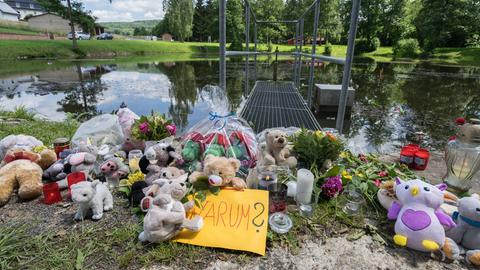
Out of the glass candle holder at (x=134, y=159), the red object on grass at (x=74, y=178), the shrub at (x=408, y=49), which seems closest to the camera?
the red object on grass at (x=74, y=178)

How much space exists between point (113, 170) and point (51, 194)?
0.36m

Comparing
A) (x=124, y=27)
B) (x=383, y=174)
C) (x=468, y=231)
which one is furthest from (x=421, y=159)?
(x=124, y=27)

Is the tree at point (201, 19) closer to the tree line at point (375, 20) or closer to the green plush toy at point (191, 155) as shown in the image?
the tree line at point (375, 20)

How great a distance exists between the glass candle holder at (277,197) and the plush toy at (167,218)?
1.42ft

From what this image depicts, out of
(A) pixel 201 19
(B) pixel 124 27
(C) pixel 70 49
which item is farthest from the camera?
(B) pixel 124 27

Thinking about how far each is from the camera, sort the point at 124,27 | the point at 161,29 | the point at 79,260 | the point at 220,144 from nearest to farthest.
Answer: the point at 79,260 → the point at 220,144 → the point at 161,29 → the point at 124,27

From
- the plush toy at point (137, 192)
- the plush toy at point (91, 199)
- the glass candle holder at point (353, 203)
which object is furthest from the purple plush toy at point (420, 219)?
the plush toy at point (91, 199)

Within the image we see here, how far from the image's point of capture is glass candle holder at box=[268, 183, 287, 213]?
146 centimetres

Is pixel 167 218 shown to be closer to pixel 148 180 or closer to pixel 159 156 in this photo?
pixel 148 180

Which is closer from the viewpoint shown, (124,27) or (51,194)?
(51,194)

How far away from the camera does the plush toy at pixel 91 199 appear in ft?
4.33

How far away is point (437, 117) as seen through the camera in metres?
5.92

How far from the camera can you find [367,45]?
29.2m

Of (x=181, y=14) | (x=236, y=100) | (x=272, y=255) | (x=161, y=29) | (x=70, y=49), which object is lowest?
(x=236, y=100)
